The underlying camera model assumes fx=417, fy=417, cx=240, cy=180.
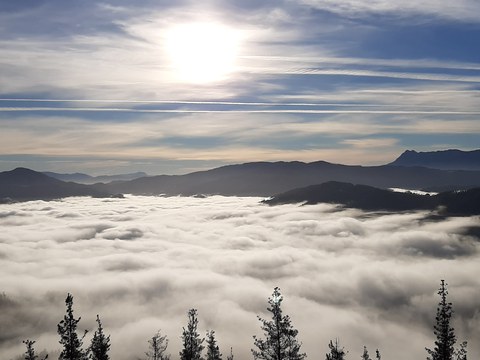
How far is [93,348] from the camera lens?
5016cm

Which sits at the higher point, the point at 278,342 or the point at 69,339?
the point at 278,342

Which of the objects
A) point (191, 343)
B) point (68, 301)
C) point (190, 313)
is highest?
point (68, 301)

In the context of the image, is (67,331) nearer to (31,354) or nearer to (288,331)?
(31,354)

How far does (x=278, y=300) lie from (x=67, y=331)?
890 inches

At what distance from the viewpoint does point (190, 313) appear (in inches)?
2265

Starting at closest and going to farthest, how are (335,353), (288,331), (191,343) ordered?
(288,331)
(335,353)
(191,343)

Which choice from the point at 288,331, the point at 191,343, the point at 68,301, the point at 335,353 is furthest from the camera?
the point at 191,343

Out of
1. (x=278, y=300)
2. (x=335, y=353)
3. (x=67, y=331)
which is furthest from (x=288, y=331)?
(x=67, y=331)

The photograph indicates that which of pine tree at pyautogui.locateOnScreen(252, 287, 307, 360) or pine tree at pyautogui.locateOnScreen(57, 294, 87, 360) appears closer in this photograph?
pine tree at pyautogui.locateOnScreen(252, 287, 307, 360)

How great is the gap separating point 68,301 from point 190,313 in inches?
700

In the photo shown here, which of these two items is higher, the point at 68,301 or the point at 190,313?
the point at 68,301

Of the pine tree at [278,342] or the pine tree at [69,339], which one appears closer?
the pine tree at [278,342]

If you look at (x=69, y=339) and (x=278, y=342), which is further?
(x=69, y=339)

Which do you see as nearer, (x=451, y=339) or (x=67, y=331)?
(x=67, y=331)
